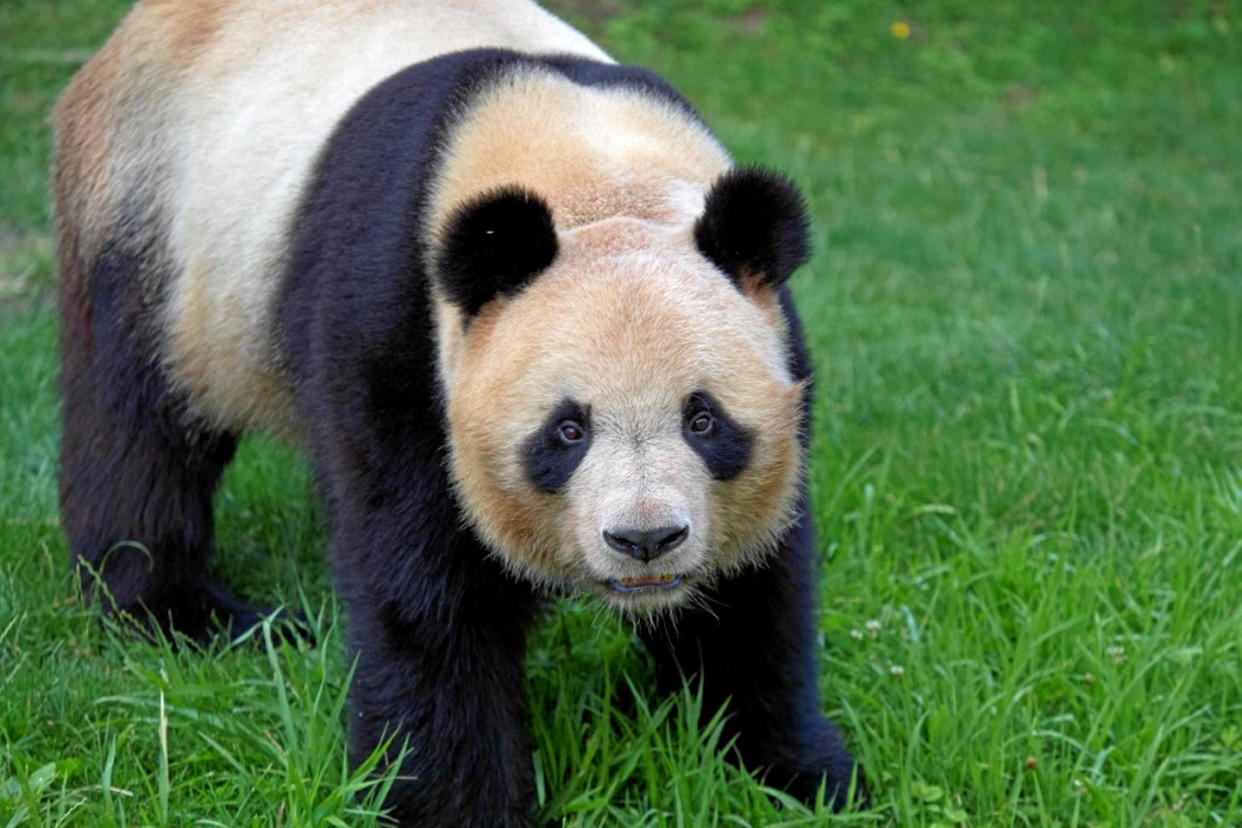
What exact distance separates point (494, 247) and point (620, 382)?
0.39m

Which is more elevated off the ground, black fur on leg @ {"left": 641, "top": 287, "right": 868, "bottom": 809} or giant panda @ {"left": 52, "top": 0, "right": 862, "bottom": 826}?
giant panda @ {"left": 52, "top": 0, "right": 862, "bottom": 826}

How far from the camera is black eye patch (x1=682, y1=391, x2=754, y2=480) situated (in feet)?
10.3

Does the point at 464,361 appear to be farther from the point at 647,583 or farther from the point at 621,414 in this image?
the point at 647,583

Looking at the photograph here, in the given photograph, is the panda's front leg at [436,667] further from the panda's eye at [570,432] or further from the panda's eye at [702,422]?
the panda's eye at [702,422]

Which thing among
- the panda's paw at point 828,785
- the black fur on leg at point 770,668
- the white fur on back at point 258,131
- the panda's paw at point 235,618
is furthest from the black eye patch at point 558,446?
the panda's paw at point 235,618

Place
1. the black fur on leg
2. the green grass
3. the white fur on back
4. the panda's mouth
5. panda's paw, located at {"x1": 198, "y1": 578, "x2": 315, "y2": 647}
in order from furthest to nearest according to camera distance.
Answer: panda's paw, located at {"x1": 198, "y1": 578, "x2": 315, "y2": 647}
the white fur on back
the black fur on leg
the green grass
the panda's mouth

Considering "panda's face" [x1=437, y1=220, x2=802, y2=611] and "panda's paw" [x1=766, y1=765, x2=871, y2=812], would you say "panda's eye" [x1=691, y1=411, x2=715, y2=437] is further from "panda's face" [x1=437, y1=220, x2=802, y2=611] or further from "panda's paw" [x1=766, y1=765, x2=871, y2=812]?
"panda's paw" [x1=766, y1=765, x2=871, y2=812]

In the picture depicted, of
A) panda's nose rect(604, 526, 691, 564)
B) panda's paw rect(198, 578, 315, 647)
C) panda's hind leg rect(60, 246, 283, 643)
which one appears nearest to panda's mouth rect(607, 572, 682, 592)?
panda's nose rect(604, 526, 691, 564)

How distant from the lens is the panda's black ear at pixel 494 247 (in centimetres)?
314

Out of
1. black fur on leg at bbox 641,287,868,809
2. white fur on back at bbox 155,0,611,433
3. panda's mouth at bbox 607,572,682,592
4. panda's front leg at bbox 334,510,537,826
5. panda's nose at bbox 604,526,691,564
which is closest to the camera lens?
panda's nose at bbox 604,526,691,564

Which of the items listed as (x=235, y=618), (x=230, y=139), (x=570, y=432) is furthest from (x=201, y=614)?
(x=570, y=432)

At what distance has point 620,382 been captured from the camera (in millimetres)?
3070

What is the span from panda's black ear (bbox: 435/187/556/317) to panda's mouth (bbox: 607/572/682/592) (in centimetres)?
64

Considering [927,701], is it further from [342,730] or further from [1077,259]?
[1077,259]
